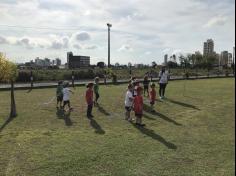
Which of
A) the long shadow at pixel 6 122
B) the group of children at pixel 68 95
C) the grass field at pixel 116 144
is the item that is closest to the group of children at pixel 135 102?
the grass field at pixel 116 144

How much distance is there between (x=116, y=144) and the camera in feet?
37.8

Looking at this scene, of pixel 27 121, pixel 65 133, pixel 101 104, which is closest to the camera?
pixel 65 133

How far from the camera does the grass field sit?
30.2 ft

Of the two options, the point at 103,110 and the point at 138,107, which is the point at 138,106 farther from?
the point at 103,110

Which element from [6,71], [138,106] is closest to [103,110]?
[138,106]

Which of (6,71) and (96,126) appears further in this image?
(6,71)

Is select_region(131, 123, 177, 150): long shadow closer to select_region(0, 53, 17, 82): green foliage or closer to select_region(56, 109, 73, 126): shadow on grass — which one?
select_region(56, 109, 73, 126): shadow on grass

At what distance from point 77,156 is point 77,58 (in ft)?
284

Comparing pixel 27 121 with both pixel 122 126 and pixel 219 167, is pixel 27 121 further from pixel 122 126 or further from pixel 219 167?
pixel 219 167

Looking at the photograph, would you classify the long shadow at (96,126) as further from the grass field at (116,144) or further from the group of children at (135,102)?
the group of children at (135,102)

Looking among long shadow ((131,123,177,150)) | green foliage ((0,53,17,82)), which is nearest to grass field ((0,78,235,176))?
long shadow ((131,123,177,150))

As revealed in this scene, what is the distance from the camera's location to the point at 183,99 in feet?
77.3

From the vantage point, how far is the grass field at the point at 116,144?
9195 mm

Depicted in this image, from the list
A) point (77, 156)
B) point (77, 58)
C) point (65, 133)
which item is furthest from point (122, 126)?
point (77, 58)
